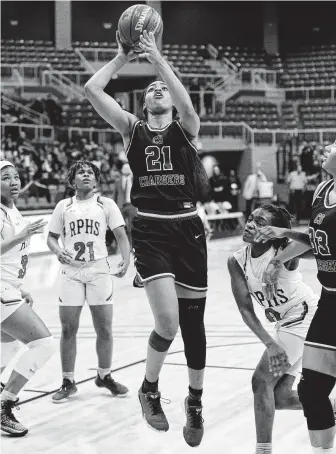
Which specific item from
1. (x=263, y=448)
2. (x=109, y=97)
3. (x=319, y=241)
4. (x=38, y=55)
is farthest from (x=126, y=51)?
(x=38, y=55)

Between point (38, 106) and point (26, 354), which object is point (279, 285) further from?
point (38, 106)

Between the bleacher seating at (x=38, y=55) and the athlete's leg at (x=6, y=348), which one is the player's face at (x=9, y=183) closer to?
the athlete's leg at (x=6, y=348)

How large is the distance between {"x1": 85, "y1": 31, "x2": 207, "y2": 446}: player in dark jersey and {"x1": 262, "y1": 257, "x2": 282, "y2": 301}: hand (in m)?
0.35

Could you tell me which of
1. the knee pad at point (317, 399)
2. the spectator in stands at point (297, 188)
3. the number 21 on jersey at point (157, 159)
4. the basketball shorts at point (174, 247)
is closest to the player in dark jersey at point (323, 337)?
the knee pad at point (317, 399)

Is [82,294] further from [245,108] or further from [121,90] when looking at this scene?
[121,90]

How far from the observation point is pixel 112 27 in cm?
2847

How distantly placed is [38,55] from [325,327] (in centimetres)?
2253

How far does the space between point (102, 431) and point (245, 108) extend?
63.2 feet

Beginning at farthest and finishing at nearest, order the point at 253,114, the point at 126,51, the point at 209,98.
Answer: the point at 253,114 < the point at 209,98 < the point at 126,51

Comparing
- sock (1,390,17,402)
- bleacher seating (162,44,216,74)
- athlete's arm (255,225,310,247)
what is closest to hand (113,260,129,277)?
sock (1,390,17,402)

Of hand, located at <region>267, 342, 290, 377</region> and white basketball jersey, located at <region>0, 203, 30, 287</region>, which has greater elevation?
white basketball jersey, located at <region>0, 203, 30, 287</region>

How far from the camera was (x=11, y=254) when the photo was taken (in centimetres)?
502

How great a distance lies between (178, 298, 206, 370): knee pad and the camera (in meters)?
4.25

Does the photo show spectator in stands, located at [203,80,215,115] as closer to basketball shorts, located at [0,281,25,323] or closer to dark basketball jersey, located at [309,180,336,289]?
basketball shorts, located at [0,281,25,323]
